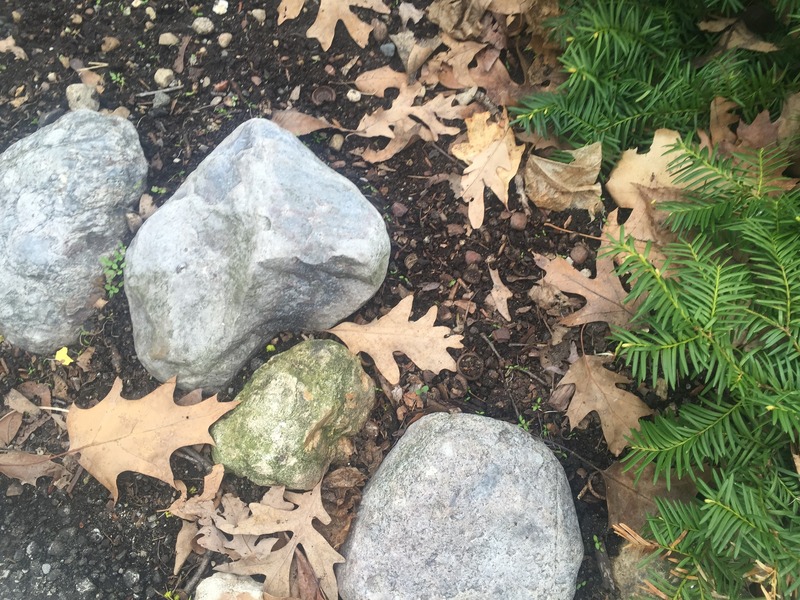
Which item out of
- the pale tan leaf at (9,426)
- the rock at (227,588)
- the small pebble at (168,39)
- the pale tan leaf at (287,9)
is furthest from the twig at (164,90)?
the rock at (227,588)

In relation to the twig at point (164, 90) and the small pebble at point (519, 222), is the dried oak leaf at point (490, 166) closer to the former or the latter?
the small pebble at point (519, 222)

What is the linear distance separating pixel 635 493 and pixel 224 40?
249 centimetres

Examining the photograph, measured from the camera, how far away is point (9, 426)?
2406 mm

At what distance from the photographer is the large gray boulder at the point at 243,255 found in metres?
2.11

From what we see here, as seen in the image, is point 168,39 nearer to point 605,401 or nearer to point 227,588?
point 227,588

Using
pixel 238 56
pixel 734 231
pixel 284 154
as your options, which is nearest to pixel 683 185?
pixel 734 231

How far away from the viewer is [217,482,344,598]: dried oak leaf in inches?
85.1

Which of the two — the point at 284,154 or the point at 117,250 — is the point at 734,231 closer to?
the point at 284,154

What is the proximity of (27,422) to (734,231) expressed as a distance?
2.75 m

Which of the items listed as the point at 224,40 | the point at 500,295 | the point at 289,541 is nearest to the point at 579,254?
the point at 500,295

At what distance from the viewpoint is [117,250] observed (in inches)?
96.3

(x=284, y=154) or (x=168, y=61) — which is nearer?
(x=284, y=154)

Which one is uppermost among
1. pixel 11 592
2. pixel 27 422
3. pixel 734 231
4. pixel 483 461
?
pixel 734 231

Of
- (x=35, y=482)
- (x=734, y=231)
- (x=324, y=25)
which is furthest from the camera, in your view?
(x=324, y=25)
